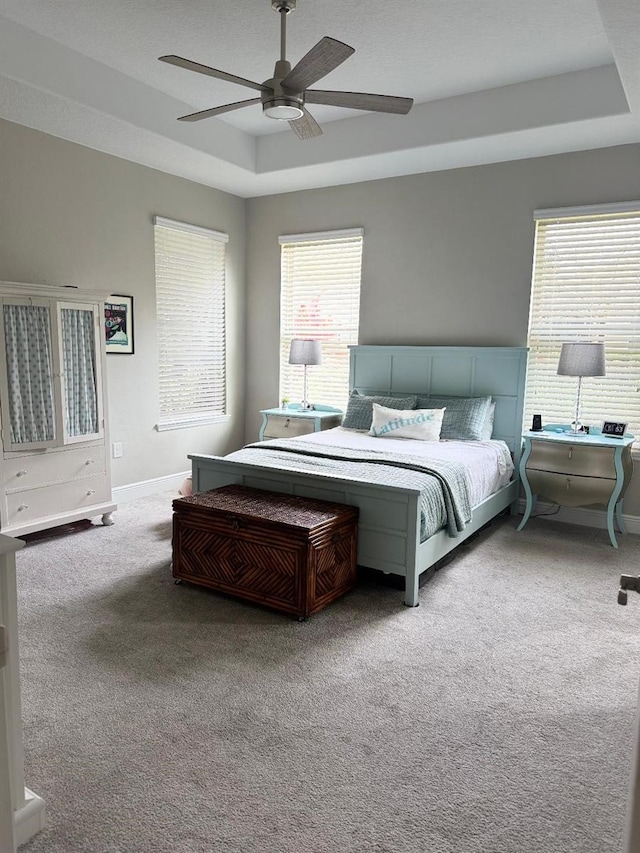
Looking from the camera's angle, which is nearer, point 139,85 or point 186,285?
point 139,85

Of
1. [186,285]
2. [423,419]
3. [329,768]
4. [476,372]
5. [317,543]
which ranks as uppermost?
[186,285]

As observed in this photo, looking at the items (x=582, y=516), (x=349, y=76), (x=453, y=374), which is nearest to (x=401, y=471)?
(x=453, y=374)

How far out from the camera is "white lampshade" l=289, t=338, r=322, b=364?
5.50 meters

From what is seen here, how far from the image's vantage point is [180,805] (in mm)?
1771

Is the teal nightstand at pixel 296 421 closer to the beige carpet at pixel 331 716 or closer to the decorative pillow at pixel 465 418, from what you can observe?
the decorative pillow at pixel 465 418

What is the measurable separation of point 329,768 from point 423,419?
296 centimetres

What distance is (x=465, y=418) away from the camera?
4652 millimetres

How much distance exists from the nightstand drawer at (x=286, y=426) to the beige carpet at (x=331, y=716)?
2226 millimetres

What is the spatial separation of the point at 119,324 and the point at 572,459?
12.0ft

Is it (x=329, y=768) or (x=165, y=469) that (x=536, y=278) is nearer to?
(x=165, y=469)

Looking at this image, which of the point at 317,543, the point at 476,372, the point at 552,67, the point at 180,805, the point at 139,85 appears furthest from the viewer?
the point at 476,372

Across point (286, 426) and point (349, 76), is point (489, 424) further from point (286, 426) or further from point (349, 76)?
point (349, 76)

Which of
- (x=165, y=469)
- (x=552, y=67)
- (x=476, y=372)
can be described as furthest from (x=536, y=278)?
(x=165, y=469)

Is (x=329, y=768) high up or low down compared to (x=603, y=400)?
down
